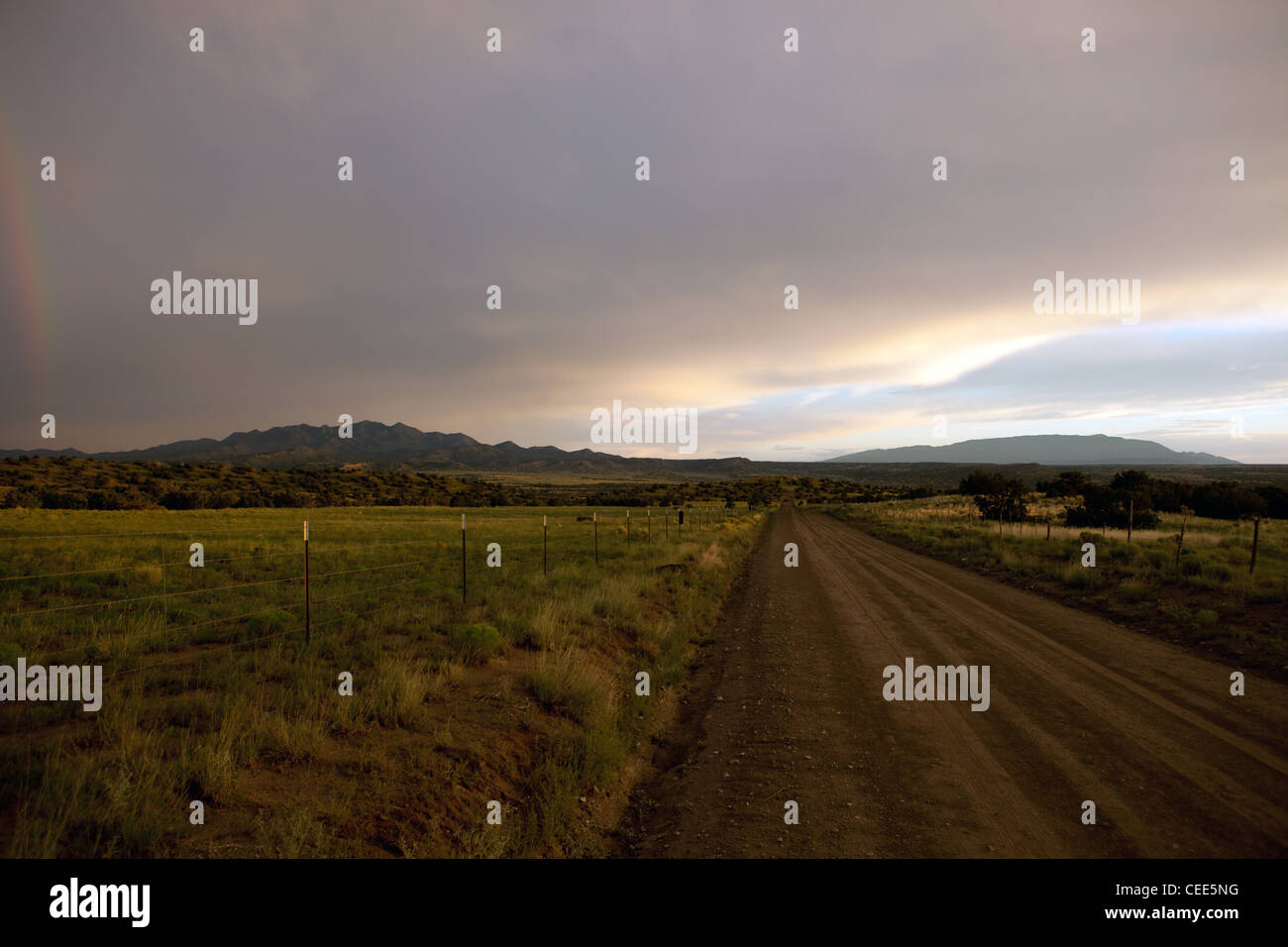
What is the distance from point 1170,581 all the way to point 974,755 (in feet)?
41.5

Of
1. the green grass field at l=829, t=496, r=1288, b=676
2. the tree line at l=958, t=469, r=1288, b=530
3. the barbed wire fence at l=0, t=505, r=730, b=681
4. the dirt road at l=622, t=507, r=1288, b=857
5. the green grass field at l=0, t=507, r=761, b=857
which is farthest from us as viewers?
the tree line at l=958, t=469, r=1288, b=530

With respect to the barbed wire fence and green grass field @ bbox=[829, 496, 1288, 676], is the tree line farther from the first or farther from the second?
the barbed wire fence

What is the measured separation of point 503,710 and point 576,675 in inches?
44.4

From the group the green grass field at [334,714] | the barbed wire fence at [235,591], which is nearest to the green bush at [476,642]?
the green grass field at [334,714]

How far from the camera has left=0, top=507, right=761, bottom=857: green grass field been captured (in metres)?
3.97

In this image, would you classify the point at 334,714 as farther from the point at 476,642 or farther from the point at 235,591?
the point at 235,591

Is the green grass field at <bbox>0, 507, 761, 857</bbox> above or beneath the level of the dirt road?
above

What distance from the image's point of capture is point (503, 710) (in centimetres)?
638

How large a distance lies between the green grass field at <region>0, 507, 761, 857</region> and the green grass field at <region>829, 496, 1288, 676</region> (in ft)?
28.9

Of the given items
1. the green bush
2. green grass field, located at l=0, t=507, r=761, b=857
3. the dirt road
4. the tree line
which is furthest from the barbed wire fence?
the tree line

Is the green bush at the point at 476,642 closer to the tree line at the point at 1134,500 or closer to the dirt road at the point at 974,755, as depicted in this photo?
the dirt road at the point at 974,755
